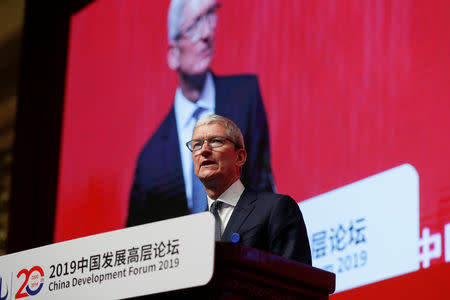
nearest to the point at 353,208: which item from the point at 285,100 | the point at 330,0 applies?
the point at 285,100

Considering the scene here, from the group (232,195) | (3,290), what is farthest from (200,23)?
(3,290)

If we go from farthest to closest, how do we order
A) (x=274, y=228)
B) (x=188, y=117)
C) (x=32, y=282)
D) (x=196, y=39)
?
(x=196, y=39), (x=188, y=117), (x=274, y=228), (x=32, y=282)

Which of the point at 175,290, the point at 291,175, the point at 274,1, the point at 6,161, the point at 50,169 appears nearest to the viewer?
the point at 175,290

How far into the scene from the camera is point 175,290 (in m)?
1.32

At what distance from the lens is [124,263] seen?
1397 mm

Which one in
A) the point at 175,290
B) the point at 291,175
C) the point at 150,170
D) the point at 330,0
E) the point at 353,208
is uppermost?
the point at 330,0

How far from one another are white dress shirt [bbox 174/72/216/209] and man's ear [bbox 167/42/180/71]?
0.67ft

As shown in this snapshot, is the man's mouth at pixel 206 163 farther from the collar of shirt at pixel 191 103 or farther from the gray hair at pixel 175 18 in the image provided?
the gray hair at pixel 175 18

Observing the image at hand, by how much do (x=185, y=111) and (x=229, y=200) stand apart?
1969 millimetres

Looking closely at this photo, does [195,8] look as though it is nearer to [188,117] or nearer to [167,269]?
[188,117]

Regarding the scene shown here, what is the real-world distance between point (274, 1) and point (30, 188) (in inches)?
102

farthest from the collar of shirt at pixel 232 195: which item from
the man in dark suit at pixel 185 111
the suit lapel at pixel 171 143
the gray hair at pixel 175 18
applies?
the gray hair at pixel 175 18

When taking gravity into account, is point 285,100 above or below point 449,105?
above

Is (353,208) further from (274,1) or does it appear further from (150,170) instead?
(150,170)
